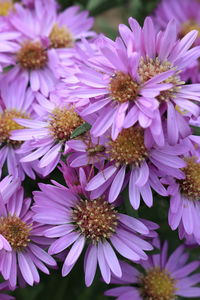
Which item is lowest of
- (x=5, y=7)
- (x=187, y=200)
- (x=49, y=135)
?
(x=187, y=200)

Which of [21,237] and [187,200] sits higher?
[21,237]

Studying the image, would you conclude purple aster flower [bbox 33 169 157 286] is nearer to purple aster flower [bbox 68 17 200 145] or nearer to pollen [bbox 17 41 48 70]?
purple aster flower [bbox 68 17 200 145]

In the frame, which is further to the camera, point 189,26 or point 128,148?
point 189,26

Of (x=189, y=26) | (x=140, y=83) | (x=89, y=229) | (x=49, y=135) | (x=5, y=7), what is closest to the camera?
(x=140, y=83)

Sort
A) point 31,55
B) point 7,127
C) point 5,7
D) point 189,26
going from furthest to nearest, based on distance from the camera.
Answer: point 189,26, point 5,7, point 31,55, point 7,127

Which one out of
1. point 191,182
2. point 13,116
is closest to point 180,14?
point 13,116

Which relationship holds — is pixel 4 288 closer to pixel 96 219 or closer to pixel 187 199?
pixel 96 219

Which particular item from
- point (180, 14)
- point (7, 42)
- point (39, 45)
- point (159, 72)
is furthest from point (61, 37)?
point (180, 14)
